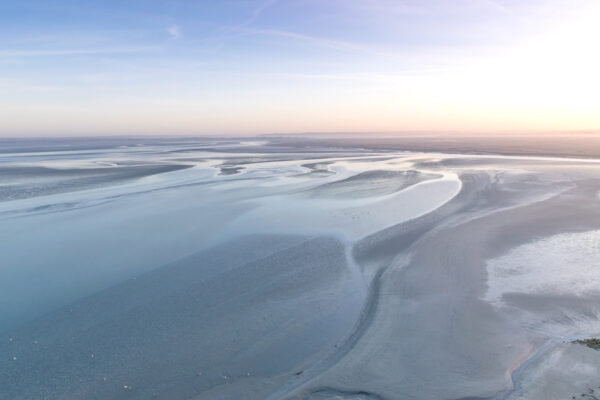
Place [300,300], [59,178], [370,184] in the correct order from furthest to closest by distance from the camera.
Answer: [59,178] < [370,184] < [300,300]

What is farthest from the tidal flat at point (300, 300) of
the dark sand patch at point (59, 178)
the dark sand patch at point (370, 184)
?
the dark sand patch at point (59, 178)

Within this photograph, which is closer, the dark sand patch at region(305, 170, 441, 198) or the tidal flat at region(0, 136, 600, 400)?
the tidal flat at region(0, 136, 600, 400)

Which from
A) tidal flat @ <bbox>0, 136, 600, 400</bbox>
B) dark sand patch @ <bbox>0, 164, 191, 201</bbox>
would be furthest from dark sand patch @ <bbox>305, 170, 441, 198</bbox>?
dark sand patch @ <bbox>0, 164, 191, 201</bbox>

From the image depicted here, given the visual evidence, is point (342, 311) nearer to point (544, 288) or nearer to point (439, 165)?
point (544, 288)

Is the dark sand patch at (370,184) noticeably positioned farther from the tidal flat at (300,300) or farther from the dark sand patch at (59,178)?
the dark sand patch at (59,178)

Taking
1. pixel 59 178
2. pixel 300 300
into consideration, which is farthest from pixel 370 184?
pixel 59 178

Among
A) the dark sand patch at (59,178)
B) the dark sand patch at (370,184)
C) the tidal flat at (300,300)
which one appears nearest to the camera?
the tidal flat at (300,300)

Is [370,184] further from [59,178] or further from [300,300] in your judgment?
[59,178]

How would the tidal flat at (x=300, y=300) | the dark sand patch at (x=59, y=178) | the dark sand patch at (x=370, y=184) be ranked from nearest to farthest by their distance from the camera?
the tidal flat at (x=300, y=300), the dark sand patch at (x=370, y=184), the dark sand patch at (x=59, y=178)

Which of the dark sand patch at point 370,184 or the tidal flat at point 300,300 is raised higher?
the dark sand patch at point 370,184

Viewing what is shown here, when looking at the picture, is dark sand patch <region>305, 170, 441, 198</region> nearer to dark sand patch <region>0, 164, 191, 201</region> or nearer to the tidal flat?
the tidal flat
